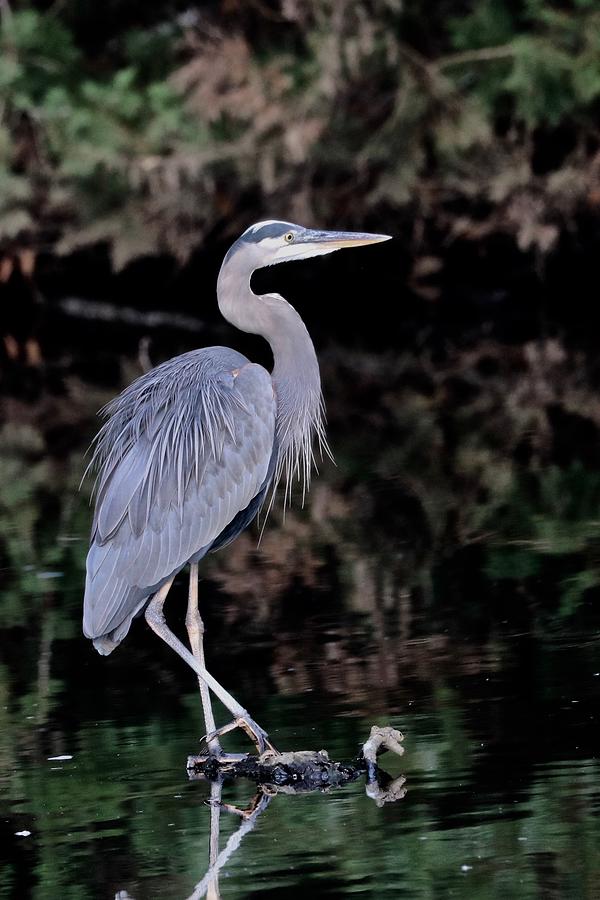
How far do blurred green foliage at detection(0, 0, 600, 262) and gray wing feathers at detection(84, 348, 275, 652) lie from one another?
1081 centimetres

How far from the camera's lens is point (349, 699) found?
5.19 metres

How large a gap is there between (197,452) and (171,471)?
0.37 feet

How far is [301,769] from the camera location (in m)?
4.50

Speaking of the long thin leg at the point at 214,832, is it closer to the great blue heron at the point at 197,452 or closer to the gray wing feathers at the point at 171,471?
the great blue heron at the point at 197,452

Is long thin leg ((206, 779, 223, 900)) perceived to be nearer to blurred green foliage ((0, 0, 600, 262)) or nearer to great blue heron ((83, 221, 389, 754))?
great blue heron ((83, 221, 389, 754))

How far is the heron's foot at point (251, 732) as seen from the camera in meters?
4.76

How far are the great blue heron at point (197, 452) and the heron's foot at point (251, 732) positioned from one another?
5 centimetres

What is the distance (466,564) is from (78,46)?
14.7 meters

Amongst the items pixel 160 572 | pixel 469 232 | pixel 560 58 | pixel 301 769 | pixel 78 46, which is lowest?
pixel 301 769

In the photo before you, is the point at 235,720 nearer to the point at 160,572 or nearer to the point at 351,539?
the point at 160,572

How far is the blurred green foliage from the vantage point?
1611cm

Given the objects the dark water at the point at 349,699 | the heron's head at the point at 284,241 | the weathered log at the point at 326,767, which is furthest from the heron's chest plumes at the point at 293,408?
the weathered log at the point at 326,767

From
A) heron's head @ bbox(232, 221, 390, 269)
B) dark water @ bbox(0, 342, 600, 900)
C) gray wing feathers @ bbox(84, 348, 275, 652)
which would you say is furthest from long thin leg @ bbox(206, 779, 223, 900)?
heron's head @ bbox(232, 221, 390, 269)

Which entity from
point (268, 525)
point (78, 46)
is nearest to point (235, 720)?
point (268, 525)
